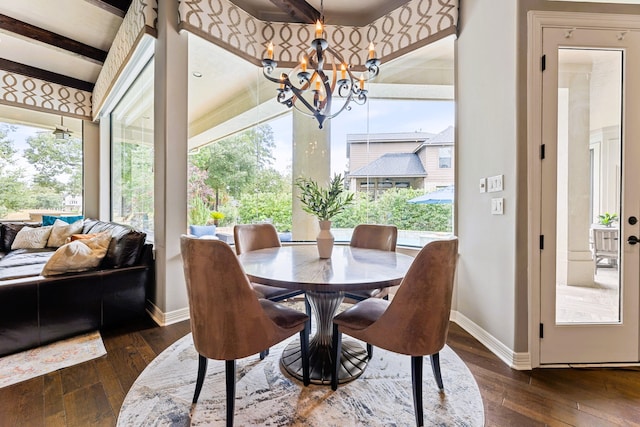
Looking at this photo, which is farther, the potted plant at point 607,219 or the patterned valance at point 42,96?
the patterned valance at point 42,96

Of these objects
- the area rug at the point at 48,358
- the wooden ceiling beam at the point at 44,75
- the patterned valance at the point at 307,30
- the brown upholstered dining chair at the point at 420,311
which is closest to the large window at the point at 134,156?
the wooden ceiling beam at the point at 44,75

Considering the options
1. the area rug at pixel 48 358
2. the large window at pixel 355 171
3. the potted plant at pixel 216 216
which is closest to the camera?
the area rug at pixel 48 358

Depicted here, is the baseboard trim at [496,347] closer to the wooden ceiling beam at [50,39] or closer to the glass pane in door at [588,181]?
the glass pane in door at [588,181]

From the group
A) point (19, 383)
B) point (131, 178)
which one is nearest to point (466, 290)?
point (19, 383)

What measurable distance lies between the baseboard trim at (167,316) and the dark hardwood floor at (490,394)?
1.67 feet

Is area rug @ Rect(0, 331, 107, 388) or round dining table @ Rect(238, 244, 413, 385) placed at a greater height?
round dining table @ Rect(238, 244, 413, 385)

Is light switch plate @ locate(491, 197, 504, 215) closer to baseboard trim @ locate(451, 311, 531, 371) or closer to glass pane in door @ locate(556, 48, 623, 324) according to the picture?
glass pane in door @ locate(556, 48, 623, 324)

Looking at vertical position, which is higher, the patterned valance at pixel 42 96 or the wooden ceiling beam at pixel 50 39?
the wooden ceiling beam at pixel 50 39

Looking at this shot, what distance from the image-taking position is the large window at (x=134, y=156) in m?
3.41

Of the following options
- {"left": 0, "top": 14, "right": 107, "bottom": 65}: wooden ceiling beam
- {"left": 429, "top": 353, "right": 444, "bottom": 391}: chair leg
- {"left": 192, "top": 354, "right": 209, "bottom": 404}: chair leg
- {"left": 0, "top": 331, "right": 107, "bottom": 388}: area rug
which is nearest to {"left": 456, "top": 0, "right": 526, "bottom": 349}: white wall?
{"left": 429, "top": 353, "right": 444, "bottom": 391}: chair leg

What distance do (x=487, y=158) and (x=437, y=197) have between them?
0.83 m

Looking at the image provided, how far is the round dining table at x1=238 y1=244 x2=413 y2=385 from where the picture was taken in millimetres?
1432

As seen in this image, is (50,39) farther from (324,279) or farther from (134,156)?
(324,279)

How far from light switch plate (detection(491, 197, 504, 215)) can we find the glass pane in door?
0.35 meters
